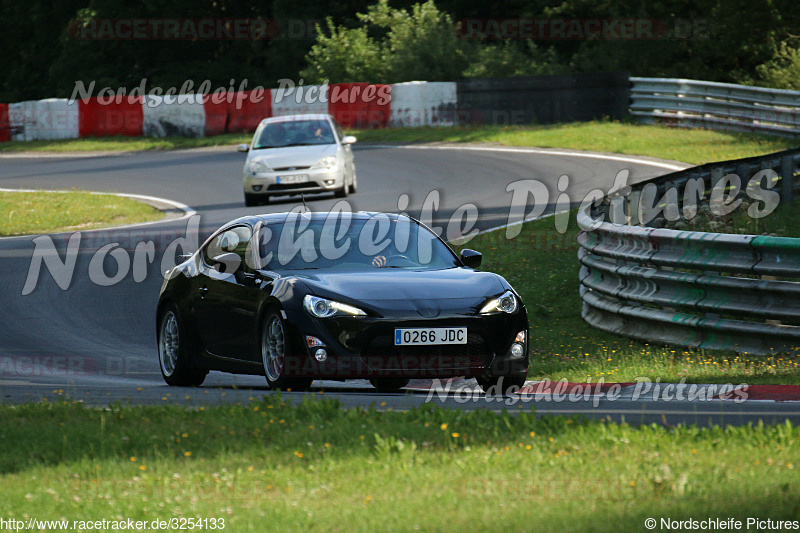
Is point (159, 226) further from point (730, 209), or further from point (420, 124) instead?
point (420, 124)

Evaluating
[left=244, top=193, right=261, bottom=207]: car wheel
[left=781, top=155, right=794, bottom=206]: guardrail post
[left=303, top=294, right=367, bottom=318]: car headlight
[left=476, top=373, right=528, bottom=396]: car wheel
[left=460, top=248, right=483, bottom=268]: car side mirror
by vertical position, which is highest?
[left=460, top=248, right=483, bottom=268]: car side mirror

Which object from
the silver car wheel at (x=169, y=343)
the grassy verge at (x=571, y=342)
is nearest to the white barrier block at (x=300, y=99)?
the grassy verge at (x=571, y=342)

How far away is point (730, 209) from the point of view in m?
16.8

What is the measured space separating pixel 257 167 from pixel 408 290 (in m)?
14.9

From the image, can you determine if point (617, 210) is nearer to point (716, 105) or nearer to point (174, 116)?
point (716, 105)

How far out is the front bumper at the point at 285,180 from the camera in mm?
23875

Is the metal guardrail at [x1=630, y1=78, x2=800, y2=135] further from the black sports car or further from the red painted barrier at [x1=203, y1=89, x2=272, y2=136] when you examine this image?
the black sports car

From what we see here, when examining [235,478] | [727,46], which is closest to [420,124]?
[727,46]

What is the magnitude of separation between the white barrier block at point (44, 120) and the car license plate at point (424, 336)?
117 feet

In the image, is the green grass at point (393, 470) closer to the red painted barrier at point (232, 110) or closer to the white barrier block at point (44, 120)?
the red painted barrier at point (232, 110)

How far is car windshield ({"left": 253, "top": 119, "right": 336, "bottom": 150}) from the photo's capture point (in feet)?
81.3

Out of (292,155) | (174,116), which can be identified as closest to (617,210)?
(292,155)

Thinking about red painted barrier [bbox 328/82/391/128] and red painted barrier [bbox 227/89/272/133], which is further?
red painted barrier [bbox 227/89/272/133]

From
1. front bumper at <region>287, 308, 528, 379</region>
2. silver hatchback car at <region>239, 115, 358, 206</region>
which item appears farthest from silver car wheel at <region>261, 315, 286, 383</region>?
silver hatchback car at <region>239, 115, 358, 206</region>
